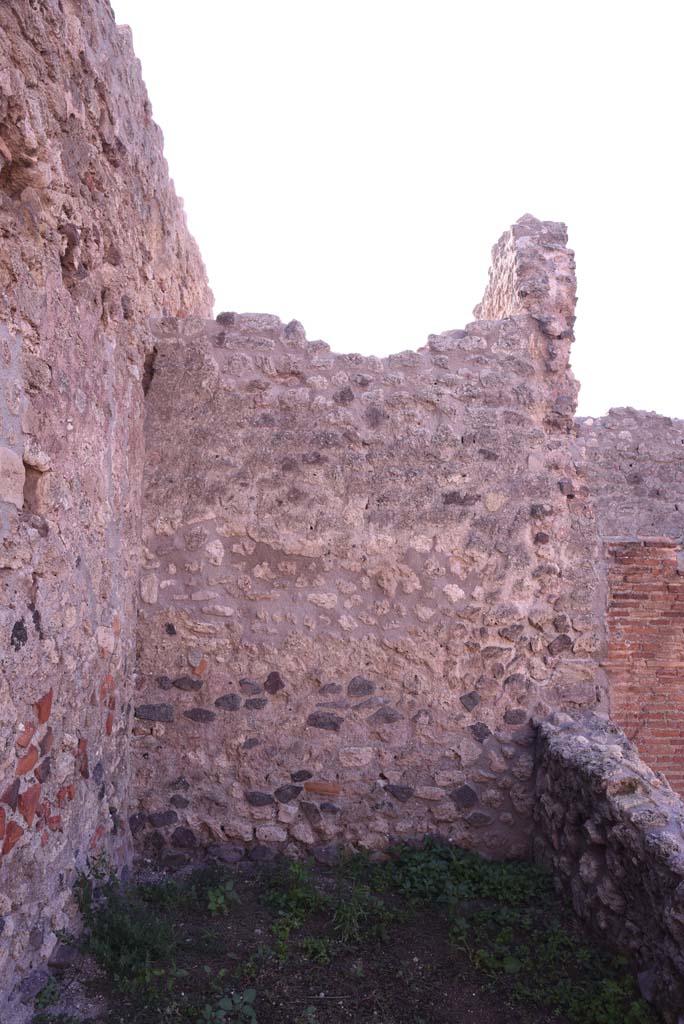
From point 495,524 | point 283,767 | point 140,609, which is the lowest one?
point 283,767

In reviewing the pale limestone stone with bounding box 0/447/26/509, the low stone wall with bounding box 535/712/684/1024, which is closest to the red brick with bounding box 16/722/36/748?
the pale limestone stone with bounding box 0/447/26/509

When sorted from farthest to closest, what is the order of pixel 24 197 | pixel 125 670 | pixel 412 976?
pixel 125 670, pixel 412 976, pixel 24 197

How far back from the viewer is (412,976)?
9.78 ft

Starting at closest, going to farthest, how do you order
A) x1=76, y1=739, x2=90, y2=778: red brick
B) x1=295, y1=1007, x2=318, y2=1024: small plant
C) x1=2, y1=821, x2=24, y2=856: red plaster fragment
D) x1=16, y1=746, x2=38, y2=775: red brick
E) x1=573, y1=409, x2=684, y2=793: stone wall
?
x1=2, y1=821, x2=24, y2=856: red plaster fragment
x1=16, y1=746, x2=38, y2=775: red brick
x1=295, y1=1007, x2=318, y2=1024: small plant
x1=76, y1=739, x2=90, y2=778: red brick
x1=573, y1=409, x2=684, y2=793: stone wall

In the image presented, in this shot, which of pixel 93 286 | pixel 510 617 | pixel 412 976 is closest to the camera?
pixel 412 976

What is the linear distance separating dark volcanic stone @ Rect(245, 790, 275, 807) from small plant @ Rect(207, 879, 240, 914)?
0.45 meters

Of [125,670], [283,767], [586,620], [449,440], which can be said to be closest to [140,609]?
[125,670]

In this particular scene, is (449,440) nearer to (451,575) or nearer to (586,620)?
(451,575)

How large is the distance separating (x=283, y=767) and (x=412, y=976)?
135cm

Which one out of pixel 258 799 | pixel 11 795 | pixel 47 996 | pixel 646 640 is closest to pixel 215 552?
pixel 258 799

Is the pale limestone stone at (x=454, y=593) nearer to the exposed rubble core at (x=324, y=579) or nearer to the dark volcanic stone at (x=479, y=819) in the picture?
the exposed rubble core at (x=324, y=579)

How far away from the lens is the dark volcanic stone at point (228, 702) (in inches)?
162

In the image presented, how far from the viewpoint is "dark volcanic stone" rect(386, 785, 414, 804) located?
4105 millimetres

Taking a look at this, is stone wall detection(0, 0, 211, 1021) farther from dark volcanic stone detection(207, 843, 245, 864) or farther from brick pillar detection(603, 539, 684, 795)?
brick pillar detection(603, 539, 684, 795)
